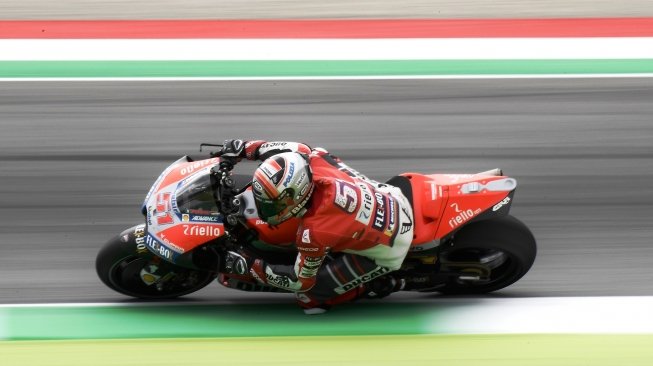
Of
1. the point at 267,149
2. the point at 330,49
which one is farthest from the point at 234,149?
the point at 330,49

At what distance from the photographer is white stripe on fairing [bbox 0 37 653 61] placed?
1102 centimetres

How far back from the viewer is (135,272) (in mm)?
6895

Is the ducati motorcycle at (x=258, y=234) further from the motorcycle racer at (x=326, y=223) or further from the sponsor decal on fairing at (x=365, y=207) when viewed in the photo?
the sponsor decal on fairing at (x=365, y=207)

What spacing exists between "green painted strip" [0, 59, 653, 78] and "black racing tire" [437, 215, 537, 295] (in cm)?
398

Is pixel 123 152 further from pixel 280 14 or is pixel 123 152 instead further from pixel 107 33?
pixel 280 14

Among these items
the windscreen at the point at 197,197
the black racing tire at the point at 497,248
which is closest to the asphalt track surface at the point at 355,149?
the black racing tire at the point at 497,248

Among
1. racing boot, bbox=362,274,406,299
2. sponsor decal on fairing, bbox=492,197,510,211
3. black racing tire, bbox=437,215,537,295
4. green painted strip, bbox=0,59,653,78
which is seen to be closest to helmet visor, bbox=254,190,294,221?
racing boot, bbox=362,274,406,299

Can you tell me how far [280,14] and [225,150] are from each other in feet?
19.5

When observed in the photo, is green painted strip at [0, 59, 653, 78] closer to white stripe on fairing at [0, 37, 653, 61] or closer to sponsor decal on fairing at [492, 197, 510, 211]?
white stripe on fairing at [0, 37, 653, 61]

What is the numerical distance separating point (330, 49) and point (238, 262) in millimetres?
5316

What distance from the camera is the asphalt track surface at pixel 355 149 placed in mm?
7551

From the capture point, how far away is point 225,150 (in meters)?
6.76

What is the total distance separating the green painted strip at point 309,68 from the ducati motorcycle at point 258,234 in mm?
3870

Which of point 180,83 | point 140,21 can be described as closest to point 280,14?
point 140,21
